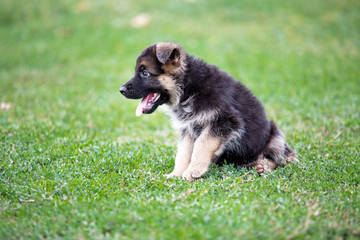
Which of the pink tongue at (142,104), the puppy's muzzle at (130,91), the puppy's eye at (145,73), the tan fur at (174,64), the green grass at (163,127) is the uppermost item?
the tan fur at (174,64)

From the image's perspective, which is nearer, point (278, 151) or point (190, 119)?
point (190, 119)

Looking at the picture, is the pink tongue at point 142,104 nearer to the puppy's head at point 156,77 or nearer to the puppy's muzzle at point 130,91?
the puppy's head at point 156,77

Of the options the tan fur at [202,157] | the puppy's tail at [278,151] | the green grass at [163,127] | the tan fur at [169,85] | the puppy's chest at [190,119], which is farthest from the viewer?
the puppy's tail at [278,151]

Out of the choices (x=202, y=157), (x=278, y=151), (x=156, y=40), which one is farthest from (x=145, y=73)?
(x=156, y=40)

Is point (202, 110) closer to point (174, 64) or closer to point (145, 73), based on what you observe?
point (174, 64)

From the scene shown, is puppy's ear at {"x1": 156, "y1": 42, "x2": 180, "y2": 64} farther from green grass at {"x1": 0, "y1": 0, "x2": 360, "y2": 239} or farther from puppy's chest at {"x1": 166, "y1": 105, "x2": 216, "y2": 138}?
green grass at {"x1": 0, "y1": 0, "x2": 360, "y2": 239}

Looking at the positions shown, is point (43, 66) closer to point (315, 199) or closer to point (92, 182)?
point (92, 182)

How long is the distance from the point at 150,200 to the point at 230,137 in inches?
61.4

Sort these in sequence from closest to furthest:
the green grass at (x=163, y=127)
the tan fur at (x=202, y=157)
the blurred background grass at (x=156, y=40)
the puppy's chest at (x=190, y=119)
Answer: the green grass at (x=163, y=127)
the tan fur at (x=202, y=157)
the puppy's chest at (x=190, y=119)
the blurred background grass at (x=156, y=40)

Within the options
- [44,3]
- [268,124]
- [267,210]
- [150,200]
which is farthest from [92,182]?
[44,3]

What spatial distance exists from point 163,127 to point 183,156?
3.22m

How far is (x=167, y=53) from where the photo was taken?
5.08 m

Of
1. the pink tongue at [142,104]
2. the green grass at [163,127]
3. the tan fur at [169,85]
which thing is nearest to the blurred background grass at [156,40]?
the green grass at [163,127]

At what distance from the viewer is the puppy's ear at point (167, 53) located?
16.6ft
